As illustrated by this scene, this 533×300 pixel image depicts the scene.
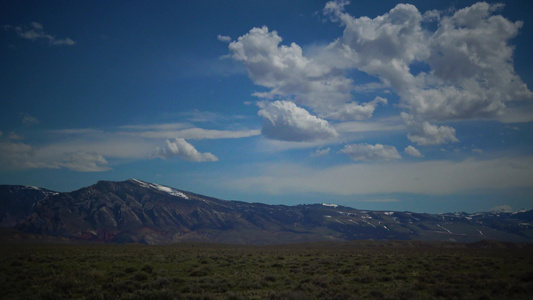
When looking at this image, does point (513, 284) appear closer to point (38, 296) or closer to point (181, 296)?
point (181, 296)

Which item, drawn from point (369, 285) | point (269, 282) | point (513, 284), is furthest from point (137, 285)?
point (513, 284)

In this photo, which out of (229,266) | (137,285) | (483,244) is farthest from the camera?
(483,244)

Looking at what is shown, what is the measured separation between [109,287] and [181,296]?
5.94 metres

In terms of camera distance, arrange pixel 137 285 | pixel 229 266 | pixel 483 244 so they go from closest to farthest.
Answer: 1. pixel 137 285
2. pixel 229 266
3. pixel 483 244

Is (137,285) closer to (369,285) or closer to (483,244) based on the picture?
(369,285)

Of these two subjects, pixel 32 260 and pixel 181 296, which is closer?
pixel 181 296

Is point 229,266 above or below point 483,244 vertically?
above

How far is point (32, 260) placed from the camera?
32906 millimetres

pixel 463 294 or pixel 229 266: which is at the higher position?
pixel 463 294

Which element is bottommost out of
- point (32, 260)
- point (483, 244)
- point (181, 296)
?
point (483, 244)

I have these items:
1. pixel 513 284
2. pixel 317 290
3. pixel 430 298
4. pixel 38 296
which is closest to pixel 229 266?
pixel 317 290

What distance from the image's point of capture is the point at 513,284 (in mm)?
19984

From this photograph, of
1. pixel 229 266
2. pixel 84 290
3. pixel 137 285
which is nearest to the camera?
pixel 84 290

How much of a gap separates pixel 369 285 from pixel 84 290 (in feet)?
60.6
